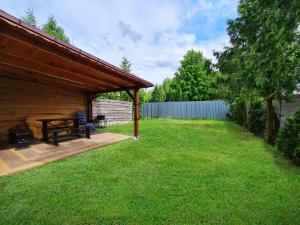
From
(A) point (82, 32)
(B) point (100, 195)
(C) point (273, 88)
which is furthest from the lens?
(A) point (82, 32)

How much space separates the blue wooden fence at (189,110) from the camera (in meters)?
16.0

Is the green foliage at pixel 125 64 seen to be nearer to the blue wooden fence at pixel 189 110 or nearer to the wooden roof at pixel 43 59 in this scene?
the blue wooden fence at pixel 189 110

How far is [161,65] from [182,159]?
2993 cm

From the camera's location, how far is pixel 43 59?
14.6 ft

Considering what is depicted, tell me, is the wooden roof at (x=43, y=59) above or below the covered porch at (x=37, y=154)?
above

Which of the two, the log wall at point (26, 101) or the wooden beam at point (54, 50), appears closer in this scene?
the wooden beam at point (54, 50)

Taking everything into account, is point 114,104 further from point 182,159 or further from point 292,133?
point 292,133

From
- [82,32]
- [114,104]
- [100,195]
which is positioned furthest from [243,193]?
[82,32]

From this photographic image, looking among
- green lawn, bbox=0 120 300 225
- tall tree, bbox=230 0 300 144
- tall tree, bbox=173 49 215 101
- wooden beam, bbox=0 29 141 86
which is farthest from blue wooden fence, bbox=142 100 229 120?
wooden beam, bbox=0 29 141 86

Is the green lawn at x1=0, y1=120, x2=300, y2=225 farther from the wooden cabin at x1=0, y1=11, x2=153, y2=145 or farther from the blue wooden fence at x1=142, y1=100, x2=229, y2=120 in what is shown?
the blue wooden fence at x1=142, y1=100, x2=229, y2=120

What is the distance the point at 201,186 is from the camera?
123 inches

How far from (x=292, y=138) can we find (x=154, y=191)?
363cm

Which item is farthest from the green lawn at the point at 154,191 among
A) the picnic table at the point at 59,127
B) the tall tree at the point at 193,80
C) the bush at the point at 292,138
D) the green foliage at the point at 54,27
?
the tall tree at the point at 193,80

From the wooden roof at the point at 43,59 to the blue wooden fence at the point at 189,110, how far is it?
422 inches
